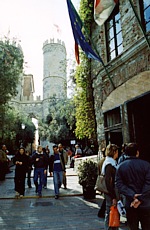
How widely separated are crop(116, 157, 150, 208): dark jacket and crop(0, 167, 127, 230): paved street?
176 cm

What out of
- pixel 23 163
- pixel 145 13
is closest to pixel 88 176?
pixel 23 163

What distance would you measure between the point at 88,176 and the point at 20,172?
251 cm

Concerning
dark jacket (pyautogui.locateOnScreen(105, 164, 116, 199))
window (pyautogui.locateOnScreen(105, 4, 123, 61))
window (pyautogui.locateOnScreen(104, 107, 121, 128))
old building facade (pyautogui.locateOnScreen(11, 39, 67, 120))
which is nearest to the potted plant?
window (pyautogui.locateOnScreen(104, 107, 121, 128))

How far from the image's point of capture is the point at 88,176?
6.48 meters

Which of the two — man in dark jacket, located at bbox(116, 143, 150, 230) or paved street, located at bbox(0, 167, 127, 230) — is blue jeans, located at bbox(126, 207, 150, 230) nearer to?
man in dark jacket, located at bbox(116, 143, 150, 230)

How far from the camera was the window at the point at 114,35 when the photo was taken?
7.23 m

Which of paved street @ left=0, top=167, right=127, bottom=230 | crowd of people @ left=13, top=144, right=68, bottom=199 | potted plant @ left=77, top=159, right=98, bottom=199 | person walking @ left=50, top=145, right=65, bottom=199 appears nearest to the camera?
paved street @ left=0, top=167, right=127, bottom=230

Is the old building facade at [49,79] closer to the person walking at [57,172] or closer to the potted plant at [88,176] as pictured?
the person walking at [57,172]

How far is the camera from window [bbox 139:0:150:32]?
5988mm

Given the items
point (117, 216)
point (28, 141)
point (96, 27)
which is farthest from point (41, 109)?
point (117, 216)

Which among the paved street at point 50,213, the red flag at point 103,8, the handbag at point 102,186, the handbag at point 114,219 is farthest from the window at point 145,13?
the paved street at point 50,213

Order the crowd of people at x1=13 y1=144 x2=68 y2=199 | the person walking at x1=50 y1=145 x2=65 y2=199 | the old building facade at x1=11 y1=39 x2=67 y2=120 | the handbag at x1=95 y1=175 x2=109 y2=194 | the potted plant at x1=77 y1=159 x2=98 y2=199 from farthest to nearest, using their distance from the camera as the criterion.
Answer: the old building facade at x1=11 y1=39 x2=67 y2=120
the crowd of people at x1=13 y1=144 x2=68 y2=199
the person walking at x1=50 y1=145 x2=65 y2=199
the potted plant at x1=77 y1=159 x2=98 y2=199
the handbag at x1=95 y1=175 x2=109 y2=194

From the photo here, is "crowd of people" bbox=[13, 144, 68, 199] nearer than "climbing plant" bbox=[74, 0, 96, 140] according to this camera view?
Yes

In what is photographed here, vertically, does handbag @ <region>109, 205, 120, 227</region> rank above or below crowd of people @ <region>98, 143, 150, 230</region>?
below
